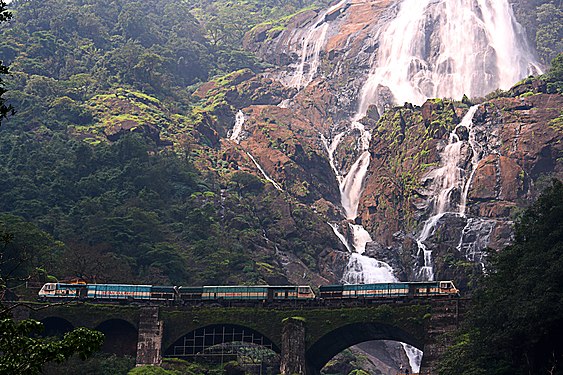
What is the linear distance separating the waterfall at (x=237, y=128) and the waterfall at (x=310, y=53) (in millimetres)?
20769

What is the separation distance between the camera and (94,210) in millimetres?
97625

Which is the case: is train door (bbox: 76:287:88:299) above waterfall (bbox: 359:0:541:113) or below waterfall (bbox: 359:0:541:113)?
below

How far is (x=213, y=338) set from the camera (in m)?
69.5

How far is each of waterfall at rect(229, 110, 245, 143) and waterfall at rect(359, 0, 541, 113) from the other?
82.0 feet

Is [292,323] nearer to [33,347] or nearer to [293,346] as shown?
[293,346]

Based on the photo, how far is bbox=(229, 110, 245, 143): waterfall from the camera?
14475 centimetres

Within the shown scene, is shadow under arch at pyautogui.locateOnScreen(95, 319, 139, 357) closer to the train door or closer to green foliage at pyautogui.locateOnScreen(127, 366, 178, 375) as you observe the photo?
the train door

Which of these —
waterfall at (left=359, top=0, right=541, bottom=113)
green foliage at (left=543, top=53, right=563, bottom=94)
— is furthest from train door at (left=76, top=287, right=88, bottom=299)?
waterfall at (left=359, top=0, right=541, bottom=113)

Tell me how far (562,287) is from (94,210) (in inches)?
2540

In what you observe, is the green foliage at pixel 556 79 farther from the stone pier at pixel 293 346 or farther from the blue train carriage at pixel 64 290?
the blue train carriage at pixel 64 290

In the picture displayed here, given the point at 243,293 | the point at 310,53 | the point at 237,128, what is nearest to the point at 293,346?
the point at 243,293

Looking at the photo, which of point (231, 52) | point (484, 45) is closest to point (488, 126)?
point (484, 45)

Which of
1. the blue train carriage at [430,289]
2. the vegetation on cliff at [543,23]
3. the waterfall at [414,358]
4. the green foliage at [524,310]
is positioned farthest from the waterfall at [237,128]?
the green foliage at [524,310]

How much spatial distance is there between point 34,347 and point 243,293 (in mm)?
49304
